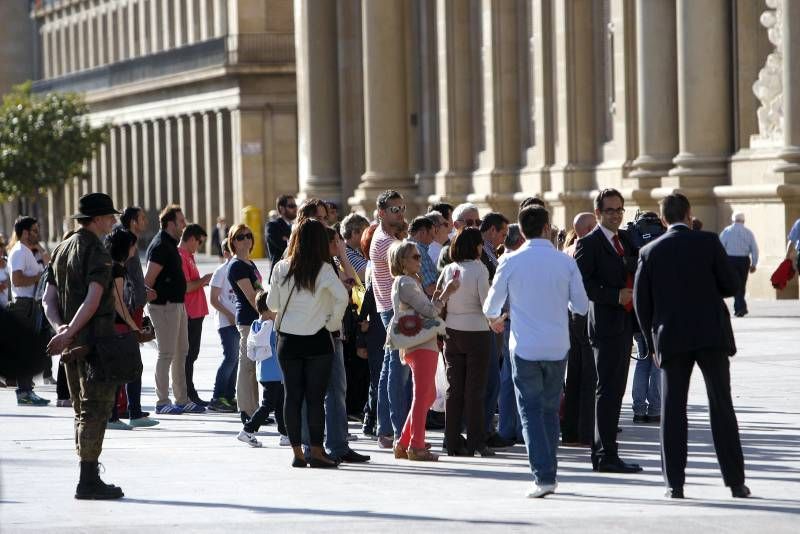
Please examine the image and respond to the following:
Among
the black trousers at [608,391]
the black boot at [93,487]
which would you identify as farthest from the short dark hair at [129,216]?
the black trousers at [608,391]

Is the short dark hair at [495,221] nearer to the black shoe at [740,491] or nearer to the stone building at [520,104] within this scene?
the black shoe at [740,491]

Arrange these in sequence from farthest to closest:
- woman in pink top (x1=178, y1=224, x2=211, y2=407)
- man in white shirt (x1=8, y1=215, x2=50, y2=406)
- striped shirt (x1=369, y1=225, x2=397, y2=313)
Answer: man in white shirt (x1=8, y1=215, x2=50, y2=406) → woman in pink top (x1=178, y1=224, x2=211, y2=407) → striped shirt (x1=369, y1=225, x2=397, y2=313)

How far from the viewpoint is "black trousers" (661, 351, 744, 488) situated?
11641 mm

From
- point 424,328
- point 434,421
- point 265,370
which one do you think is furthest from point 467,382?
point 434,421

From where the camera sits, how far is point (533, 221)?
39.9ft

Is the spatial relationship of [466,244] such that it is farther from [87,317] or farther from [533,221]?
[87,317]

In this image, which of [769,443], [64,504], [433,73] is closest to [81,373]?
[64,504]

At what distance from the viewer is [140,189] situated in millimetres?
87875

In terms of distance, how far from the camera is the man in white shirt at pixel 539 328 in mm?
12008

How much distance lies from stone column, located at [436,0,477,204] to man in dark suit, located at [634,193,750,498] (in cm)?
3091

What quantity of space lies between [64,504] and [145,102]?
73758mm

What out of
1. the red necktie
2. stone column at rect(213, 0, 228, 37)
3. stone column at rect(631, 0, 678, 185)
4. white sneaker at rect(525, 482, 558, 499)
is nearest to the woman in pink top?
the red necktie

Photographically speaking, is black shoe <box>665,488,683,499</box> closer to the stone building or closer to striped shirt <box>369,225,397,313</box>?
striped shirt <box>369,225,397,313</box>

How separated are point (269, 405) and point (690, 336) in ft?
14.0
